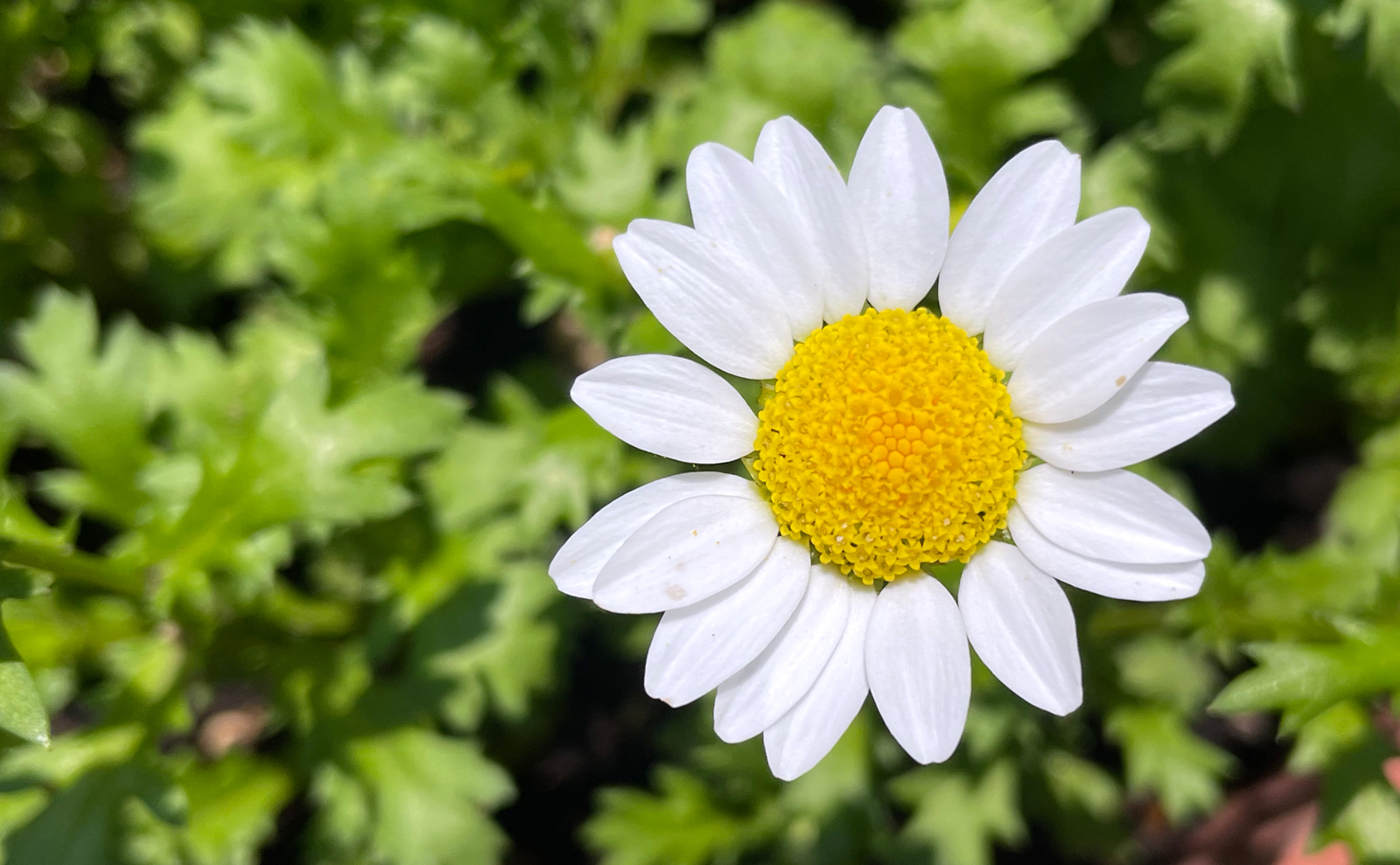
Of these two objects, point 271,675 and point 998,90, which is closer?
point 998,90

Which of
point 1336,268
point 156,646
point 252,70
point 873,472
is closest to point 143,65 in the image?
point 252,70

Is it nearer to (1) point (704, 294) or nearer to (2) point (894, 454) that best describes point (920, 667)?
(2) point (894, 454)

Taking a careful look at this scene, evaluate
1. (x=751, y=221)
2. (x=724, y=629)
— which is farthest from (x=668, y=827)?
(x=751, y=221)

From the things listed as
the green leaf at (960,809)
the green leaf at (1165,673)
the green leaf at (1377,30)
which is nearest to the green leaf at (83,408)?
the green leaf at (960,809)

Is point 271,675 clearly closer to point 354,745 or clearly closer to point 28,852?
point 354,745

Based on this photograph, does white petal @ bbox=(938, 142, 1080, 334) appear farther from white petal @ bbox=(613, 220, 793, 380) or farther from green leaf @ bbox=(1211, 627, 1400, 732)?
green leaf @ bbox=(1211, 627, 1400, 732)

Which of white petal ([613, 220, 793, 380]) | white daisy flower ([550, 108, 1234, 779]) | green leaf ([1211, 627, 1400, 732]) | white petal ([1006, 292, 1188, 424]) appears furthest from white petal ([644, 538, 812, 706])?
green leaf ([1211, 627, 1400, 732])
